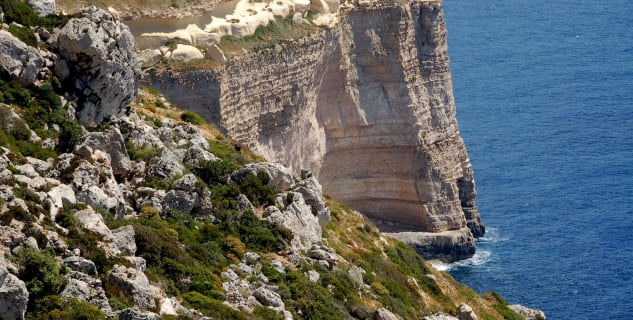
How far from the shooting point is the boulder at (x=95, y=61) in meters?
54.1

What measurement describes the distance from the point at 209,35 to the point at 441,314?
36.2m

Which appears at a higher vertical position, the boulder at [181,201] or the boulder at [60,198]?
the boulder at [60,198]

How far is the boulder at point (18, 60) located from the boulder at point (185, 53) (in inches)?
1417

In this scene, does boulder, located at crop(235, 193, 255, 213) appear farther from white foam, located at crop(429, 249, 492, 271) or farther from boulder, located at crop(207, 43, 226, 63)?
white foam, located at crop(429, 249, 492, 271)

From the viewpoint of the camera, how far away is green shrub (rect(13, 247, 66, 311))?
40562 mm

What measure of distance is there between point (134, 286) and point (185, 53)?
47.8 meters

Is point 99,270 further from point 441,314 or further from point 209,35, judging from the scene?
point 209,35

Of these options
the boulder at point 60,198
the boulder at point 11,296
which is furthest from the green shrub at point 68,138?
the boulder at point 11,296

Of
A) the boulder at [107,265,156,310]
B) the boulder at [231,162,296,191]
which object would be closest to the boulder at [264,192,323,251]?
the boulder at [231,162,296,191]

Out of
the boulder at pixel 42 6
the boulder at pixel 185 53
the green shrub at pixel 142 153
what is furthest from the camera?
the boulder at pixel 185 53

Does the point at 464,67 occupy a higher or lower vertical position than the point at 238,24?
lower

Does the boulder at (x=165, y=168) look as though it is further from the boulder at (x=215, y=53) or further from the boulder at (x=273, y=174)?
the boulder at (x=215, y=53)

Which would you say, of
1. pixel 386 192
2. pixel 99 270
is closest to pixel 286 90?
pixel 386 192

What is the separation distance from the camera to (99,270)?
143ft
